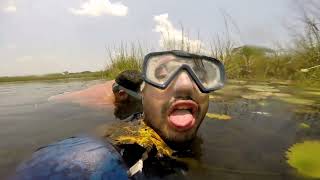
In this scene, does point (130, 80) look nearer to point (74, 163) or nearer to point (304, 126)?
point (304, 126)

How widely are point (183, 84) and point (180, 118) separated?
217 mm

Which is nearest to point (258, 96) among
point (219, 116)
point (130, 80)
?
point (219, 116)

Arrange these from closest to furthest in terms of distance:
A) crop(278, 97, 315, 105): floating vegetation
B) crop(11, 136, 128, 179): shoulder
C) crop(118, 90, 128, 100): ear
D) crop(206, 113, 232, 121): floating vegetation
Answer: crop(11, 136, 128, 179): shoulder, crop(206, 113, 232, 121): floating vegetation, crop(278, 97, 315, 105): floating vegetation, crop(118, 90, 128, 100): ear

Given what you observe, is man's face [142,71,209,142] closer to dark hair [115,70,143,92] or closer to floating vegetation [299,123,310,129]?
floating vegetation [299,123,310,129]

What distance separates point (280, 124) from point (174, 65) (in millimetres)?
1404

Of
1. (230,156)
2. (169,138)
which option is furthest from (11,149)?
(230,156)

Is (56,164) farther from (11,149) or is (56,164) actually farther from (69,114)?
(69,114)

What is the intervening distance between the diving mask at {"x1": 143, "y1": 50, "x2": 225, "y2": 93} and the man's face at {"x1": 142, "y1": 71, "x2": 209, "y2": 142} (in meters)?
0.04

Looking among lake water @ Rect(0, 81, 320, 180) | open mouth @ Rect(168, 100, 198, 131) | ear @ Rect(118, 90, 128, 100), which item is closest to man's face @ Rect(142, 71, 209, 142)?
open mouth @ Rect(168, 100, 198, 131)

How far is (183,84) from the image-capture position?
7.88 ft

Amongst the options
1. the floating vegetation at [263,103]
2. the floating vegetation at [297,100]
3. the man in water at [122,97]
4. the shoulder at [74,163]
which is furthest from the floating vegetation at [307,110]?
the shoulder at [74,163]

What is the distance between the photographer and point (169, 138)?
2.45 metres

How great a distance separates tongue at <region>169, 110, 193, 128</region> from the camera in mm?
2342

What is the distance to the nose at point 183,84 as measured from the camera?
2.38m
